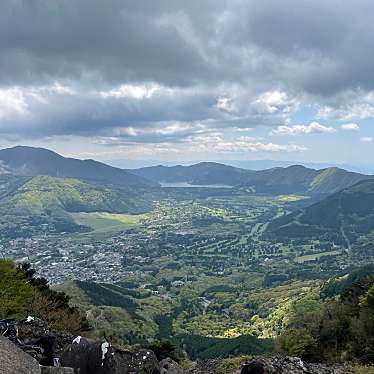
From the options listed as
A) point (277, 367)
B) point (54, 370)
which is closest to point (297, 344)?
point (277, 367)

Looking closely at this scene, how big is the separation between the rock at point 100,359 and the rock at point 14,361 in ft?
11.6

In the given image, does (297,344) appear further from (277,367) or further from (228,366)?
(277,367)

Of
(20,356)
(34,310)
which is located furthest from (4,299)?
(20,356)

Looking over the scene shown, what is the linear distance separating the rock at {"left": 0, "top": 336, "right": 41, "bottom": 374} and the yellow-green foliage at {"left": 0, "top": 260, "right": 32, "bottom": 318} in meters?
27.4

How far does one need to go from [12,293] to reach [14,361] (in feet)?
116

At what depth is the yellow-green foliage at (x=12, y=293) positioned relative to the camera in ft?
147

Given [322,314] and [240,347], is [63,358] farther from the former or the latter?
[240,347]

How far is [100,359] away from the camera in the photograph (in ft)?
69.9

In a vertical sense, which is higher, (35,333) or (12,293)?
(35,333)

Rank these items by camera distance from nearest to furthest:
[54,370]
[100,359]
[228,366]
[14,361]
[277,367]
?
[14,361], [54,370], [277,367], [100,359], [228,366]

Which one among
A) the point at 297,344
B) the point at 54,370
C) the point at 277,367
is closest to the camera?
the point at 54,370

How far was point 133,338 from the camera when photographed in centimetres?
13575

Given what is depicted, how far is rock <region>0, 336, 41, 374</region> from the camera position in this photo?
54.5 ft

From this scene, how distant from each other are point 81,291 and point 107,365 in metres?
175
